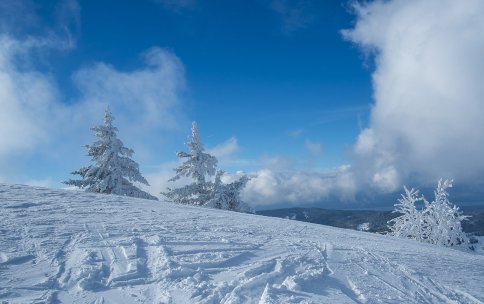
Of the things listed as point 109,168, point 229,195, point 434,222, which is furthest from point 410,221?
point 109,168

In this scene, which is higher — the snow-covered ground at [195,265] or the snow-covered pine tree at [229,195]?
the snow-covered pine tree at [229,195]

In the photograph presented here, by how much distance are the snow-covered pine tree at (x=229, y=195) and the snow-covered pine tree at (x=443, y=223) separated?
494 inches

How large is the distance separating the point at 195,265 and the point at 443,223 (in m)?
17.9

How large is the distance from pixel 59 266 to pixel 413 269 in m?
8.11

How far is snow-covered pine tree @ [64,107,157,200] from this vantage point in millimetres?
23547

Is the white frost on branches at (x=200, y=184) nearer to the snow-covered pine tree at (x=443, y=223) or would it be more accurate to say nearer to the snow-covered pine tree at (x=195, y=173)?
the snow-covered pine tree at (x=195, y=173)

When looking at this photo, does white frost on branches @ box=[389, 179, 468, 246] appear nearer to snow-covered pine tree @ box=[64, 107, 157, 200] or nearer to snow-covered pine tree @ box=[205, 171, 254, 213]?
snow-covered pine tree @ box=[205, 171, 254, 213]

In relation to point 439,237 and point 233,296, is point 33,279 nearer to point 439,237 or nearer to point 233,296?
point 233,296

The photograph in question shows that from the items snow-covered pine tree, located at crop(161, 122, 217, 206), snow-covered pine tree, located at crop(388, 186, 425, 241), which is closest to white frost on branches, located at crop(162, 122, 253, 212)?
snow-covered pine tree, located at crop(161, 122, 217, 206)

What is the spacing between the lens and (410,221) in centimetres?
2044

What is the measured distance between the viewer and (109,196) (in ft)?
50.3

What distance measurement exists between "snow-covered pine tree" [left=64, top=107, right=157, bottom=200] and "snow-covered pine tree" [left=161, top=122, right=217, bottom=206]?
9.58 feet

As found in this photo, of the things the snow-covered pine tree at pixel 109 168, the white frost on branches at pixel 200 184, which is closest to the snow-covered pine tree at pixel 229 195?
the white frost on branches at pixel 200 184

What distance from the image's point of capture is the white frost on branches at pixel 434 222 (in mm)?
19375
